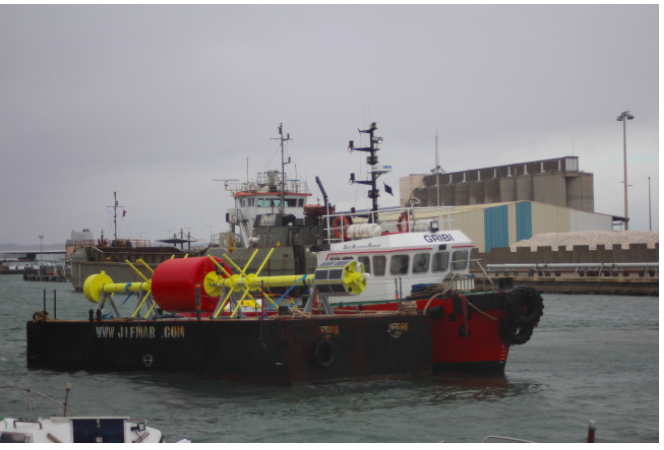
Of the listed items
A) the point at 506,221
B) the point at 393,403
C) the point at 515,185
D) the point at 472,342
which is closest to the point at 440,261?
the point at 472,342

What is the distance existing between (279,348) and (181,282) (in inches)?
135

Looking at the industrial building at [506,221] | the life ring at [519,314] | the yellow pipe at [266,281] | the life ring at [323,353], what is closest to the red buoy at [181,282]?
the yellow pipe at [266,281]

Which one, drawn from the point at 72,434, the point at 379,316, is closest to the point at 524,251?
the point at 379,316

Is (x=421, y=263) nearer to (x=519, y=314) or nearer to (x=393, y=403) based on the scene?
(x=519, y=314)

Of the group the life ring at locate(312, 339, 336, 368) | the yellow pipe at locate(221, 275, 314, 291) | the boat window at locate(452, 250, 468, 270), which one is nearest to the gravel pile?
the boat window at locate(452, 250, 468, 270)

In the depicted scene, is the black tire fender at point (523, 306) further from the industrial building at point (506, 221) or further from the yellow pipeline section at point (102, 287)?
the industrial building at point (506, 221)

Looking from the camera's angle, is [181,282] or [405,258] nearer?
[181,282]

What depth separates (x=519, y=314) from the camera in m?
15.8

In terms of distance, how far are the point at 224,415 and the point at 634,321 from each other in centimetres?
2101

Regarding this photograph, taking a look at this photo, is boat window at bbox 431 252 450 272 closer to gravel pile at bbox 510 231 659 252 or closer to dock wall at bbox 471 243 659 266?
dock wall at bbox 471 243 659 266

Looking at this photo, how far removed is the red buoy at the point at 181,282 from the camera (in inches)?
618

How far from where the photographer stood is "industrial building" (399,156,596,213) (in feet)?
225

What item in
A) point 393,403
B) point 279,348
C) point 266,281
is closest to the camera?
point 393,403

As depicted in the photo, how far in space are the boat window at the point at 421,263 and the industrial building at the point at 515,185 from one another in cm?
4714
